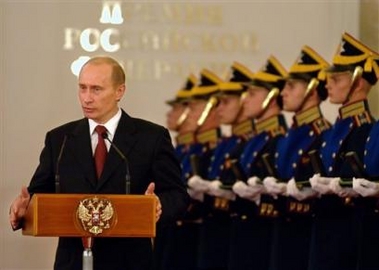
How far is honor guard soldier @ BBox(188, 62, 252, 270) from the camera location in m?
11.4

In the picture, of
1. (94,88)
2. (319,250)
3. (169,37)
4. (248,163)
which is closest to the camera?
(94,88)

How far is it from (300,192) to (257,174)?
1.28 metres

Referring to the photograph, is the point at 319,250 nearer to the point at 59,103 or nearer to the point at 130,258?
the point at 130,258

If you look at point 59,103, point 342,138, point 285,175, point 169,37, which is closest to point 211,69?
point 169,37

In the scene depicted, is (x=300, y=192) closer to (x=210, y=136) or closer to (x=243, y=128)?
(x=243, y=128)

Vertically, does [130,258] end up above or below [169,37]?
below

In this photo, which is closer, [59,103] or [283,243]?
[283,243]

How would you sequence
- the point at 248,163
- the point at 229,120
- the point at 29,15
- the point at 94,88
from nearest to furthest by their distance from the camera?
1. the point at 94,88
2. the point at 248,163
3. the point at 229,120
4. the point at 29,15

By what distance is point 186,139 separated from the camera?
13.3 metres

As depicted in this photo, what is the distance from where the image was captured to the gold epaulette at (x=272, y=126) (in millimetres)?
10570

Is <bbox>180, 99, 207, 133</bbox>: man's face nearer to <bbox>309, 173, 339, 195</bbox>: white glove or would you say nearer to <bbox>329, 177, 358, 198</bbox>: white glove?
<bbox>309, 173, 339, 195</bbox>: white glove

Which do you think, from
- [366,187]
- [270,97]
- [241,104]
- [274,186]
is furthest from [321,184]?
[241,104]

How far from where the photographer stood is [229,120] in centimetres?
1174

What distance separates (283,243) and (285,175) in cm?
45
